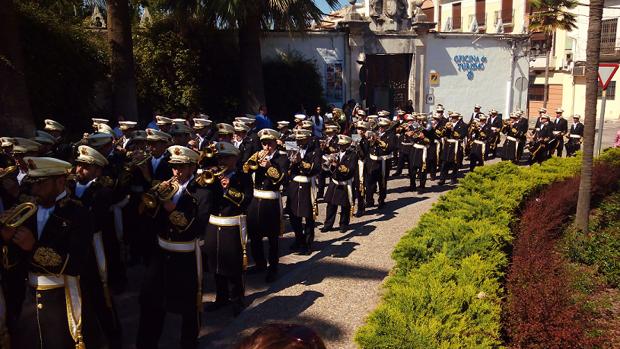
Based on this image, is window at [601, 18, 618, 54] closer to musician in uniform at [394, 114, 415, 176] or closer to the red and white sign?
musician in uniform at [394, 114, 415, 176]

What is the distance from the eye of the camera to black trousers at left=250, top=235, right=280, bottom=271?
296 inches

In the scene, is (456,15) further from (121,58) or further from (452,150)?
(121,58)

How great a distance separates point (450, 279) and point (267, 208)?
344 centimetres

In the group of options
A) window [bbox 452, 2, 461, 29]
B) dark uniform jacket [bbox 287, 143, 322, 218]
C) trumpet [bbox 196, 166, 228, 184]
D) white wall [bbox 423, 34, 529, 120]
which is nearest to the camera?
trumpet [bbox 196, 166, 228, 184]

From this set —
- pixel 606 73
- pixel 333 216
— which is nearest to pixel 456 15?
pixel 606 73

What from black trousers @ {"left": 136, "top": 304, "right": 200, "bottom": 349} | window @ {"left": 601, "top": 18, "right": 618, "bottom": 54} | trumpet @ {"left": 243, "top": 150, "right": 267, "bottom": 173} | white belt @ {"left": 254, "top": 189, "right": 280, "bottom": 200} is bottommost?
black trousers @ {"left": 136, "top": 304, "right": 200, "bottom": 349}

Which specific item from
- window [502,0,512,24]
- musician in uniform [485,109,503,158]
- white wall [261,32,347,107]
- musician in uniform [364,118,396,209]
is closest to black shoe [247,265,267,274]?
musician in uniform [364,118,396,209]

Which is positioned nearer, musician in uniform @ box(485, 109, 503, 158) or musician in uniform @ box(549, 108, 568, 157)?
musician in uniform @ box(549, 108, 568, 157)

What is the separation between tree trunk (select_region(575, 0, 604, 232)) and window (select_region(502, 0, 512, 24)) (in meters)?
37.5

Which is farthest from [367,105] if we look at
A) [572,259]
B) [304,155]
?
[572,259]

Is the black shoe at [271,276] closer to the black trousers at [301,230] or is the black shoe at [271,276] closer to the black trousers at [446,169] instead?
the black trousers at [301,230]

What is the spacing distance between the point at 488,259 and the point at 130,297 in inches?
182

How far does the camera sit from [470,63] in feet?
84.0

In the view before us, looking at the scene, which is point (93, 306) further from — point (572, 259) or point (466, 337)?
point (572, 259)
